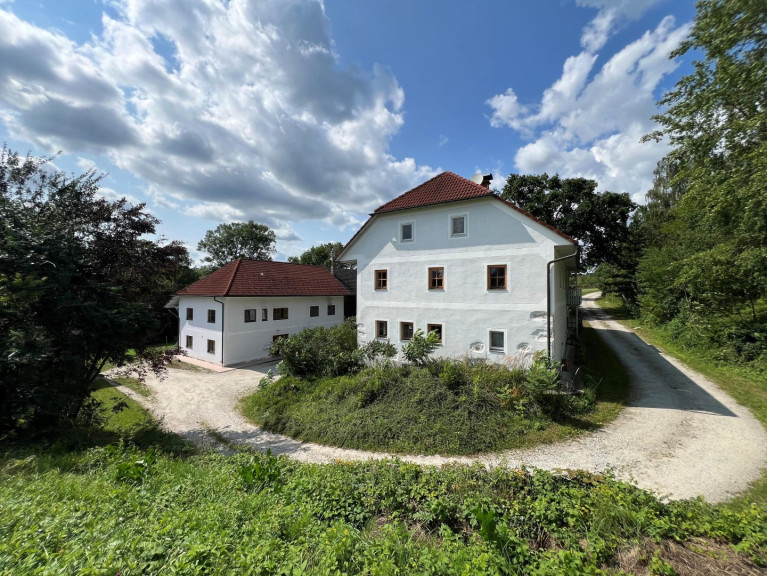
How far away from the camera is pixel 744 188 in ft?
31.8

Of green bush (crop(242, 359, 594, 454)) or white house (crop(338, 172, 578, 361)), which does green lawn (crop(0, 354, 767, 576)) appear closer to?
green bush (crop(242, 359, 594, 454))

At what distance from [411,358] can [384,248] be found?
19.5 ft

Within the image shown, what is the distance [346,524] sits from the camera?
407cm

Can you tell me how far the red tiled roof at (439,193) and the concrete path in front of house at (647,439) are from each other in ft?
31.6

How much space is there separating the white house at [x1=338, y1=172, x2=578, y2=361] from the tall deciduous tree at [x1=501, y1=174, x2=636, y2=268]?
59.7ft

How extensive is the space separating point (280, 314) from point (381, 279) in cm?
1027

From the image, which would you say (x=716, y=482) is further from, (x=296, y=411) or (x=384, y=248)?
(x=384, y=248)

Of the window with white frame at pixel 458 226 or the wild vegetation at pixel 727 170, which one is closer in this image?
the wild vegetation at pixel 727 170

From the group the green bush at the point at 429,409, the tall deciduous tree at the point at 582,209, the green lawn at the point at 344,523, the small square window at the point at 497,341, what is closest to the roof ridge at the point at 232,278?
the green bush at the point at 429,409

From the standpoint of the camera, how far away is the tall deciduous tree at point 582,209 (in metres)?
27.8

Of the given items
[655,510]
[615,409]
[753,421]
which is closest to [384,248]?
[615,409]

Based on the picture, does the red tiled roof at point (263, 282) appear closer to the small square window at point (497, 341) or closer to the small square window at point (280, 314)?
the small square window at point (280, 314)

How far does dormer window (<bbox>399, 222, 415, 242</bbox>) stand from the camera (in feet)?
48.6

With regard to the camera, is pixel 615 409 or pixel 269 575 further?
pixel 615 409
